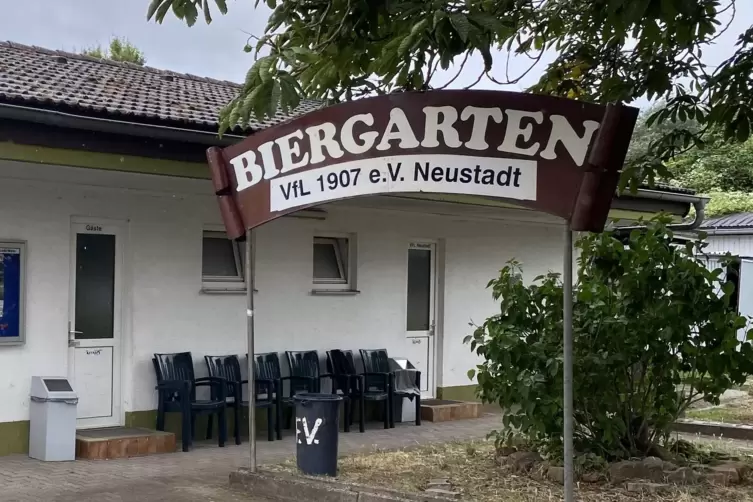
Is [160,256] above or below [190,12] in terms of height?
below

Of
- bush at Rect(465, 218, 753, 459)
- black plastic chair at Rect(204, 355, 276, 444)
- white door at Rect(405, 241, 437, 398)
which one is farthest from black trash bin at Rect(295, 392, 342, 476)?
white door at Rect(405, 241, 437, 398)

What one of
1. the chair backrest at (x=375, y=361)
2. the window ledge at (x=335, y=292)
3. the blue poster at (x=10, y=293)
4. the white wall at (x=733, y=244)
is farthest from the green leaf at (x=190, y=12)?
the white wall at (x=733, y=244)

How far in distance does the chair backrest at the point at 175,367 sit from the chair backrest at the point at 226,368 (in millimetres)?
253

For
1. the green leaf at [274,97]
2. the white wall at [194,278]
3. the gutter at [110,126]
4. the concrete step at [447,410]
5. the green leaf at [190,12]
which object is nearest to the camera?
the green leaf at [274,97]

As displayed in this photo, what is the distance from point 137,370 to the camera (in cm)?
994

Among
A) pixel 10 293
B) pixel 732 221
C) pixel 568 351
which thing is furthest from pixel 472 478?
pixel 732 221

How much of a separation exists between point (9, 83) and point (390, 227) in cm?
547

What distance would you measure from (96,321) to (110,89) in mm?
2691

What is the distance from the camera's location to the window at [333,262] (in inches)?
470

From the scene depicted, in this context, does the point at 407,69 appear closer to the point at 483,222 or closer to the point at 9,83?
the point at 9,83

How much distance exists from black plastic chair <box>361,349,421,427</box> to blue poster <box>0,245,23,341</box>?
14.0ft

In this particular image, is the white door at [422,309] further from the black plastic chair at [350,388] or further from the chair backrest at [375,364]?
the black plastic chair at [350,388]

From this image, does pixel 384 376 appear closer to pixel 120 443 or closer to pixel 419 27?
pixel 120 443

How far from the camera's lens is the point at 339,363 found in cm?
1159
